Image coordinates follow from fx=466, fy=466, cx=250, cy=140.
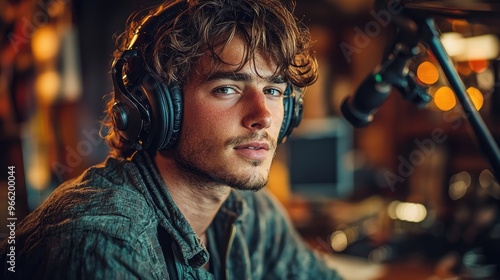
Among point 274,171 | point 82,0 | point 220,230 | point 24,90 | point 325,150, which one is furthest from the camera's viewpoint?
point 274,171

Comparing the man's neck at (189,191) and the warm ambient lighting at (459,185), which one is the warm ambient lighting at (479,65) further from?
the man's neck at (189,191)

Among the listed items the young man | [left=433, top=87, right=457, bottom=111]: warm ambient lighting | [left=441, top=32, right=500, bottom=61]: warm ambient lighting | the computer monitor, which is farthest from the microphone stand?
the computer monitor

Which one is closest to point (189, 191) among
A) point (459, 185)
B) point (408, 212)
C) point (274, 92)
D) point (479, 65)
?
point (274, 92)

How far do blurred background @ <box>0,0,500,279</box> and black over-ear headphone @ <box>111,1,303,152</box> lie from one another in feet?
1.40

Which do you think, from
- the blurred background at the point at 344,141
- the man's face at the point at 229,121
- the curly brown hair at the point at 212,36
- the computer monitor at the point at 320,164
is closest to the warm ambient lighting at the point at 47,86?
the blurred background at the point at 344,141

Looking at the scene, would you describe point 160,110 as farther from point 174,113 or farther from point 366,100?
point 366,100

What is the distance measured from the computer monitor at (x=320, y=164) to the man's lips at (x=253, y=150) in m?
1.91

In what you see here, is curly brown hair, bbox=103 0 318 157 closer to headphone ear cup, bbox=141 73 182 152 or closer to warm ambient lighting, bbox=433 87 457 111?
headphone ear cup, bbox=141 73 182 152

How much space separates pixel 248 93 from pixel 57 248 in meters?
0.51

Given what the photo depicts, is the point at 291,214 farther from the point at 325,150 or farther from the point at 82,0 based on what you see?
the point at 82,0

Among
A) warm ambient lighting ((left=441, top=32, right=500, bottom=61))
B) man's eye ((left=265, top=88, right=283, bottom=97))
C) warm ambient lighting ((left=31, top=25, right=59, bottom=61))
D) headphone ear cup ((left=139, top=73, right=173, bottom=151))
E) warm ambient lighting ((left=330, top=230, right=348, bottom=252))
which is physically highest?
warm ambient lighting ((left=31, top=25, right=59, bottom=61))

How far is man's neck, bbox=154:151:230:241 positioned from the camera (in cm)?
113

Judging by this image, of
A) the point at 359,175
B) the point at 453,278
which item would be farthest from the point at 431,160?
the point at 453,278

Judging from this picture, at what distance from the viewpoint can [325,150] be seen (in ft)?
9.77
